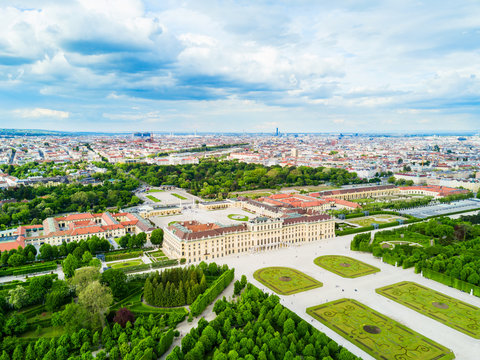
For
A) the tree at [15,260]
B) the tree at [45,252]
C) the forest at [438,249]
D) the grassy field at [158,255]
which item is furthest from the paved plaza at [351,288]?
the tree at [15,260]

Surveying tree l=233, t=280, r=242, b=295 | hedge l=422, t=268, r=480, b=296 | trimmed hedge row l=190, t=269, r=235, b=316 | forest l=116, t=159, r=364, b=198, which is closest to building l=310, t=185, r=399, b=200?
forest l=116, t=159, r=364, b=198

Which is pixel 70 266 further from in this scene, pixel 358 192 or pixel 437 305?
pixel 358 192

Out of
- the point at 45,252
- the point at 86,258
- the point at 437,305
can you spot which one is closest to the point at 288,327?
the point at 437,305


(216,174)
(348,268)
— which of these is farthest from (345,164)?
(348,268)

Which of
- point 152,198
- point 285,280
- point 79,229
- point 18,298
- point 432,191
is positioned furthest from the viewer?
point 432,191

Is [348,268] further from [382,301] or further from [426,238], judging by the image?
[426,238]

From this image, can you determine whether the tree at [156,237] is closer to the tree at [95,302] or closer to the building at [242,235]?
the building at [242,235]
